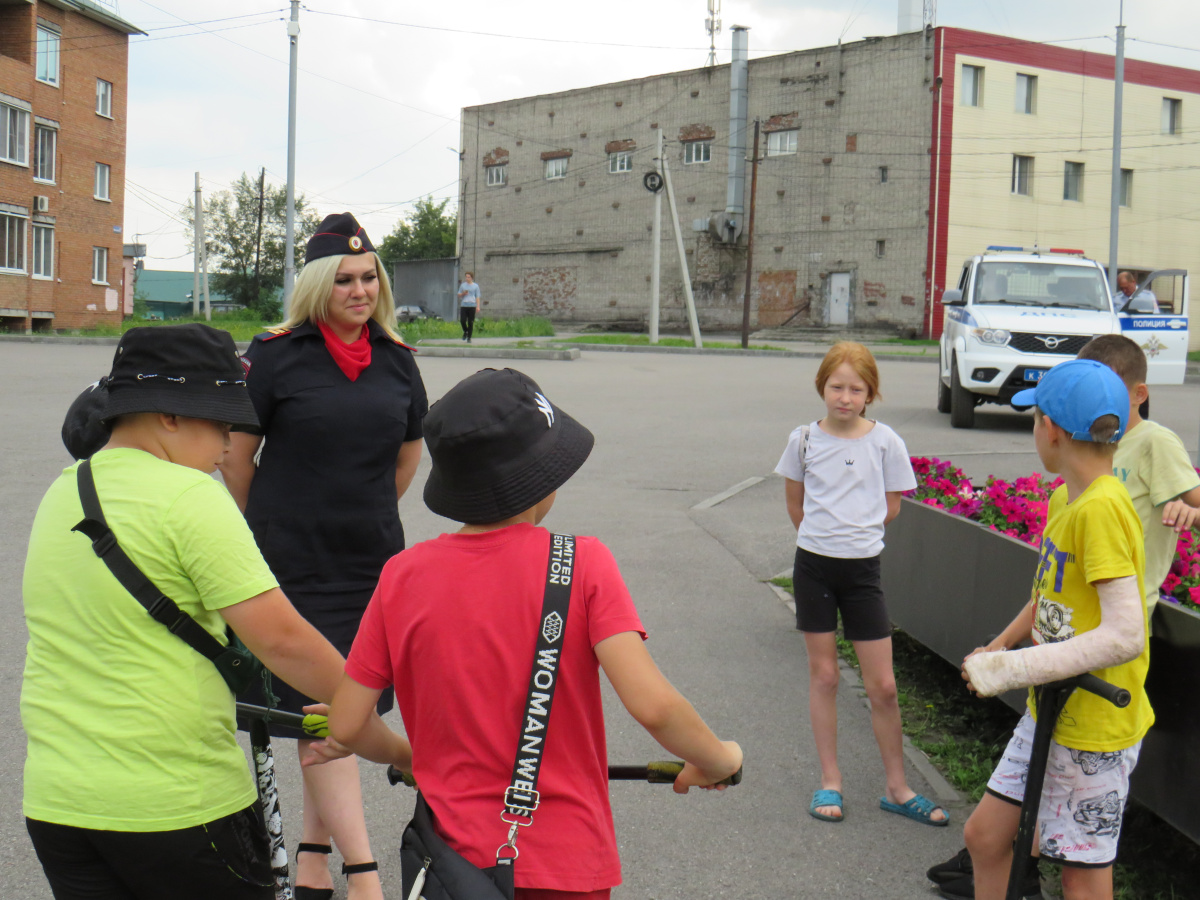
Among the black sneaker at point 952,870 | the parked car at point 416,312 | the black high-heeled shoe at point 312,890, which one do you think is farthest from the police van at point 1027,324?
the parked car at point 416,312

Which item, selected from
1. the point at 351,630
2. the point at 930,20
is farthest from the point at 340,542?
the point at 930,20

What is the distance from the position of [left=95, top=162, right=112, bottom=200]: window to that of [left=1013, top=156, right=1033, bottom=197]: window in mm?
34666

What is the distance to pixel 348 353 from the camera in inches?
134

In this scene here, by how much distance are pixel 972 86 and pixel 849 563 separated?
143ft

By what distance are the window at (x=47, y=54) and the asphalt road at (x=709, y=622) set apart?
27.1 metres

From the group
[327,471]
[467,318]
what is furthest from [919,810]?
[467,318]

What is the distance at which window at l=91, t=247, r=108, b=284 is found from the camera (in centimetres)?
4284

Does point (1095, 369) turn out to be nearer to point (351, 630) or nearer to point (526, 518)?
point (526, 518)

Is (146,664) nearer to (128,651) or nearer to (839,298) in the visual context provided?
(128,651)

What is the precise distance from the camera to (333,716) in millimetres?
2061

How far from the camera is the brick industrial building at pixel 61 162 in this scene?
3925 centimetres

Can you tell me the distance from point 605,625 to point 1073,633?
1.55 meters

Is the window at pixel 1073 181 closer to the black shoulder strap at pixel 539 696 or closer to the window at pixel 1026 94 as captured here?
the window at pixel 1026 94

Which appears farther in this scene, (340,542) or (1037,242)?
(1037,242)
